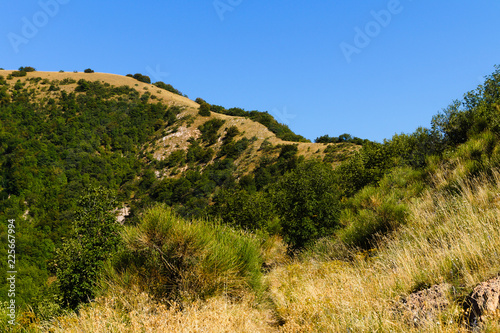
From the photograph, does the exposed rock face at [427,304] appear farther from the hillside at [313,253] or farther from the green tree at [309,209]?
the green tree at [309,209]

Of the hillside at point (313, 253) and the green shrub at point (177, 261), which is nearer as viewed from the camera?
the hillside at point (313, 253)

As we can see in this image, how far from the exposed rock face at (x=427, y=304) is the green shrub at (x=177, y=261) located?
4030 mm

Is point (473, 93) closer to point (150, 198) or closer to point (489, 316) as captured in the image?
point (489, 316)

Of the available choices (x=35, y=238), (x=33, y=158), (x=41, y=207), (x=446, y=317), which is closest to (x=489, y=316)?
(x=446, y=317)

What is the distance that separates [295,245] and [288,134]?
61.8 m

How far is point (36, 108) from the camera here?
81.8 metres

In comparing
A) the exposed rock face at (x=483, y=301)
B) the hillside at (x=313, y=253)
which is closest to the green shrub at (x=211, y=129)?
the hillside at (x=313, y=253)

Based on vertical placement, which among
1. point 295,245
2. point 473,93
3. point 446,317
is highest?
point 473,93

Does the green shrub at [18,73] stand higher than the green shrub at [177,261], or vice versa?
the green shrub at [18,73]

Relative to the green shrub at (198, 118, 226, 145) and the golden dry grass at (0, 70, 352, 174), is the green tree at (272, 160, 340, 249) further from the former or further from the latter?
the green shrub at (198, 118, 226, 145)

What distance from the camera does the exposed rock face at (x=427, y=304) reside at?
3.04 meters

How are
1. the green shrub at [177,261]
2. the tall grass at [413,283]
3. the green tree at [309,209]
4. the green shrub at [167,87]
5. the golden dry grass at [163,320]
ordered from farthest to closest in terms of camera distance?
1. the green shrub at [167,87]
2. the green tree at [309,209]
3. the green shrub at [177,261]
4. the golden dry grass at [163,320]
5. the tall grass at [413,283]

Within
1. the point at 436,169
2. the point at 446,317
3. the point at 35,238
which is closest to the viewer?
the point at 446,317

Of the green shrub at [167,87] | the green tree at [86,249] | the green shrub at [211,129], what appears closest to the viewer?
the green tree at [86,249]
